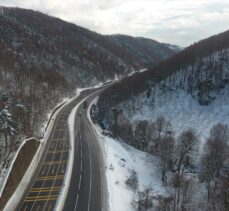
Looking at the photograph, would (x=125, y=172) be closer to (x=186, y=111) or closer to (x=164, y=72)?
(x=186, y=111)

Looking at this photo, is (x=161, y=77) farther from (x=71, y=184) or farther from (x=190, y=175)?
(x=71, y=184)

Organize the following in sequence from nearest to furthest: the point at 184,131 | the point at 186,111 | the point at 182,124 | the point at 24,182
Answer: the point at 24,182 → the point at 184,131 → the point at 182,124 → the point at 186,111

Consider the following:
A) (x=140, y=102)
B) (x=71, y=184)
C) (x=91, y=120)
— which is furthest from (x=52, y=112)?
(x=71, y=184)

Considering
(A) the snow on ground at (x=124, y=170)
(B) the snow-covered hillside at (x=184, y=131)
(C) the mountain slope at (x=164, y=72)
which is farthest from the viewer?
(C) the mountain slope at (x=164, y=72)

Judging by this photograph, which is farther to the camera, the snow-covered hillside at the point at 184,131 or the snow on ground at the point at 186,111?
the snow on ground at the point at 186,111

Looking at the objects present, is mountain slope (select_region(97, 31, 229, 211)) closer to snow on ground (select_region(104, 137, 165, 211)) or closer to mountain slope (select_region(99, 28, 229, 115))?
mountain slope (select_region(99, 28, 229, 115))

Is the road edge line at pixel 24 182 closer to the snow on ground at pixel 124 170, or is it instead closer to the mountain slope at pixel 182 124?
the snow on ground at pixel 124 170

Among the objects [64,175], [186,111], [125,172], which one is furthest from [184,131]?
[64,175]

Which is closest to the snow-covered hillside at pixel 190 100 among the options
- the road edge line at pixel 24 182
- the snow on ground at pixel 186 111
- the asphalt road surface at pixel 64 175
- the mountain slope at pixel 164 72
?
the snow on ground at pixel 186 111

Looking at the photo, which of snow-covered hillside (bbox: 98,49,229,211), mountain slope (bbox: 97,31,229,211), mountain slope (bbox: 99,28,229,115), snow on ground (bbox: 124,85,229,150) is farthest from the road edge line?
mountain slope (bbox: 99,28,229,115)
